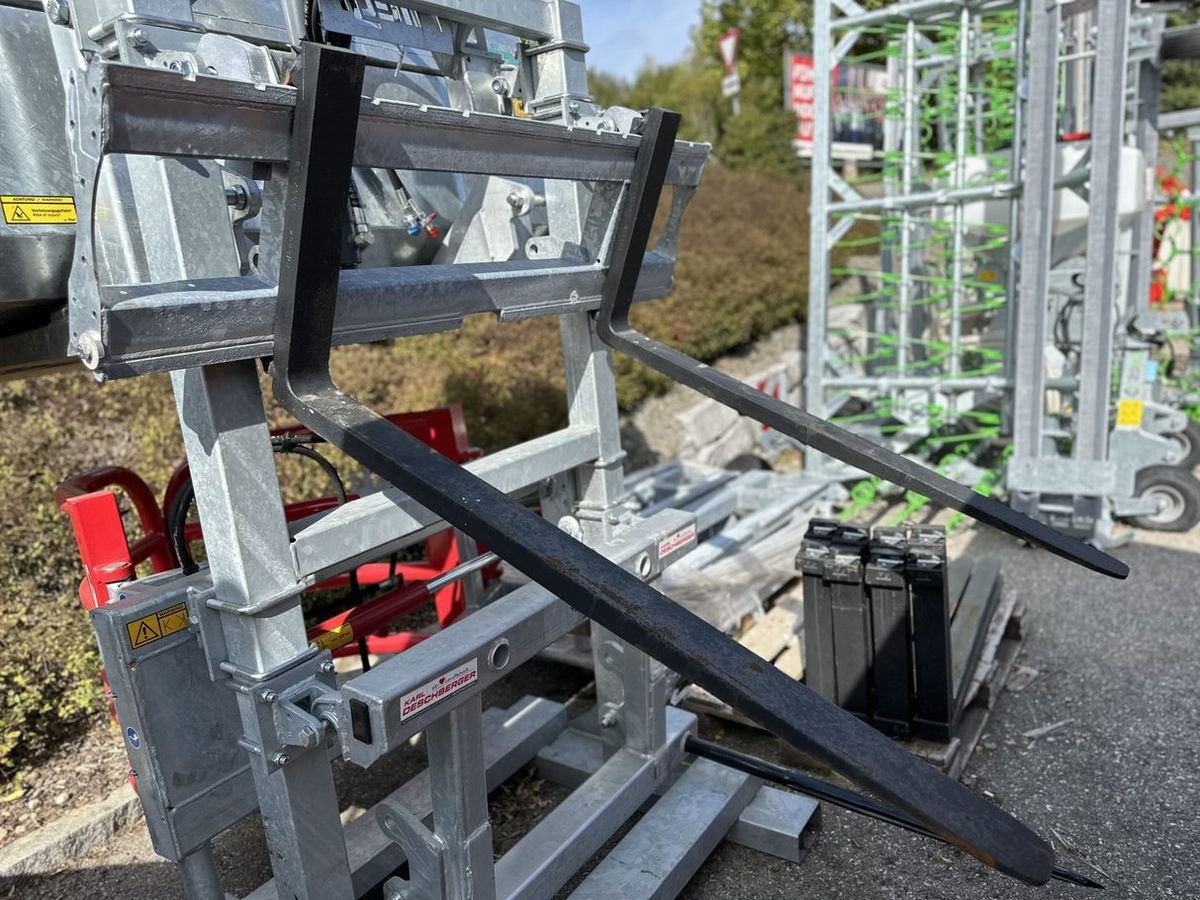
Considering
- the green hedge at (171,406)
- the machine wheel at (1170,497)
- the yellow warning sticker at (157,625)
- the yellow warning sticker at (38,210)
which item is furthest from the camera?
the machine wheel at (1170,497)

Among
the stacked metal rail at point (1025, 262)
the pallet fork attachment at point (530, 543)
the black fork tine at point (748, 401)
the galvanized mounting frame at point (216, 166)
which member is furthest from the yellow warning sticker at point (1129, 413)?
the pallet fork attachment at point (530, 543)

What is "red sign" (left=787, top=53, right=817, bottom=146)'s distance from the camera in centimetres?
1314

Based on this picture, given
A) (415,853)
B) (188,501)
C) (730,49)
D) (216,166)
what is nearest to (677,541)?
(415,853)

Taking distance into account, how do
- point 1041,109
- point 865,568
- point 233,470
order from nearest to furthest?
point 233,470 → point 865,568 → point 1041,109

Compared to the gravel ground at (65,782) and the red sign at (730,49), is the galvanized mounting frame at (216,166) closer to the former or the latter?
the gravel ground at (65,782)

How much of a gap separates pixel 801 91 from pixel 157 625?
1364cm

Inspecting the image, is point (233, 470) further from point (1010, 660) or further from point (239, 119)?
point (1010, 660)

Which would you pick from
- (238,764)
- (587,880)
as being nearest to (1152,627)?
(587,880)

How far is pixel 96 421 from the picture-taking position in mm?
4332

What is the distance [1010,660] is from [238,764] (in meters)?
3.19

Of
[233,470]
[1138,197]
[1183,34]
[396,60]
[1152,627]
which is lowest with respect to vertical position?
[1152,627]

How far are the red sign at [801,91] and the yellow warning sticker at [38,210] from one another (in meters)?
12.8

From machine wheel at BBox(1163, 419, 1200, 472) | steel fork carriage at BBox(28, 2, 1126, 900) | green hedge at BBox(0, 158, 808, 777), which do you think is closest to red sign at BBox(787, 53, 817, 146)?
green hedge at BBox(0, 158, 808, 777)

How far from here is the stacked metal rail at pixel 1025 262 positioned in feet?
16.1
